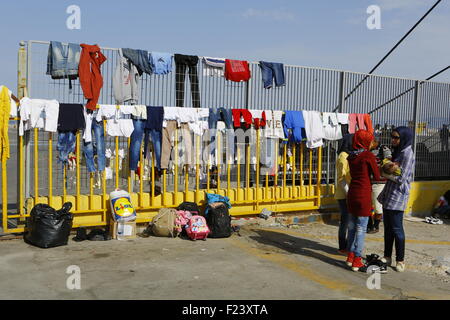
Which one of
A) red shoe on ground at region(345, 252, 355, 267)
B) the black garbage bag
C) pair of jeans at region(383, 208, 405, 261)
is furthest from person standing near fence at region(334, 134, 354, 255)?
the black garbage bag

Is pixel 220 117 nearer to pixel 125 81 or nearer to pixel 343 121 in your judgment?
pixel 125 81

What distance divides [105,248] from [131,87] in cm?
283

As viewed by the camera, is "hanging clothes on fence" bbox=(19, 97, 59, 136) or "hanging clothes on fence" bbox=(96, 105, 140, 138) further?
"hanging clothes on fence" bbox=(96, 105, 140, 138)

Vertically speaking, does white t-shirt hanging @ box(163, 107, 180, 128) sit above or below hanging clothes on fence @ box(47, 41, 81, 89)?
below

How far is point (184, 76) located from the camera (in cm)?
828

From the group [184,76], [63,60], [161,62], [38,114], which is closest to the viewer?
[38,114]

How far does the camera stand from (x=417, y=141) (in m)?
11.3

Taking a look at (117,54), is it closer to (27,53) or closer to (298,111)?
(27,53)

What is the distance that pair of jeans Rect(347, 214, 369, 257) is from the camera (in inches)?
236

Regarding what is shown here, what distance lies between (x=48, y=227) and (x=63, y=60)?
8.78ft

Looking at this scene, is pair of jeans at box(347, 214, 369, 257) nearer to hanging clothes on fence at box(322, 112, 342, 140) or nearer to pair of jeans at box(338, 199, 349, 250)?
pair of jeans at box(338, 199, 349, 250)

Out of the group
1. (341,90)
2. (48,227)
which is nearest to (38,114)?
(48,227)

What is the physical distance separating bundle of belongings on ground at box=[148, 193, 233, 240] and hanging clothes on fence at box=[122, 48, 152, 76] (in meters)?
2.50

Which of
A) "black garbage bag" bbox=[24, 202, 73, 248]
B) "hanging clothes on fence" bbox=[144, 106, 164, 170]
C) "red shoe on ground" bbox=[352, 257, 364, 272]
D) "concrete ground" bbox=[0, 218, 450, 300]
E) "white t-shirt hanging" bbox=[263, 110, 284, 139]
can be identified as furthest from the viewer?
"white t-shirt hanging" bbox=[263, 110, 284, 139]
